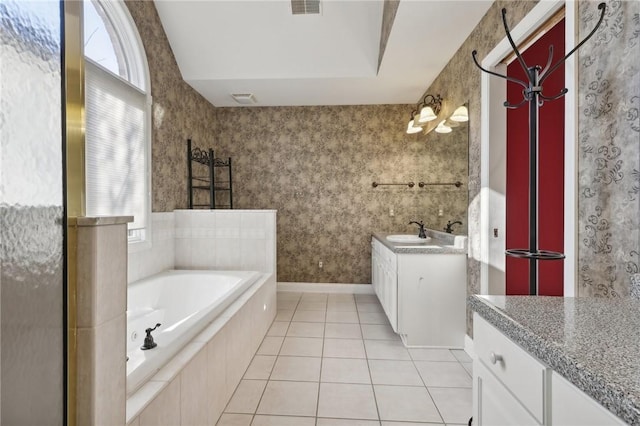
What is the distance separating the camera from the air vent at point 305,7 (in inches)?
114

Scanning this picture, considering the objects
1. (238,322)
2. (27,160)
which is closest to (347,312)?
(238,322)

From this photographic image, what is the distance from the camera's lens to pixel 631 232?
3.80ft

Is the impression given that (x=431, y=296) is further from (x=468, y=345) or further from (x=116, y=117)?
(x=116, y=117)

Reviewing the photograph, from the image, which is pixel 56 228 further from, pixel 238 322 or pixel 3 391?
pixel 238 322

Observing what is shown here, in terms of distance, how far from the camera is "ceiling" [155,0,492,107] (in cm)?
294

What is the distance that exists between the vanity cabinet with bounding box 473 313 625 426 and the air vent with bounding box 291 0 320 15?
118 inches

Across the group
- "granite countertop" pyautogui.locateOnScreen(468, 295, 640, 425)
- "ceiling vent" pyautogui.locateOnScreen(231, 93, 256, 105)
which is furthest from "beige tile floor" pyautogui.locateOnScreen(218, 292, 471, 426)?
"ceiling vent" pyautogui.locateOnScreen(231, 93, 256, 105)

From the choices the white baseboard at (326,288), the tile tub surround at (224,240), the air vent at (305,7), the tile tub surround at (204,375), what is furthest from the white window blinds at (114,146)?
the white baseboard at (326,288)

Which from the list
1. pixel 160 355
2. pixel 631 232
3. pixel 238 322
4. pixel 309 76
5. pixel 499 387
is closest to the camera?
pixel 499 387

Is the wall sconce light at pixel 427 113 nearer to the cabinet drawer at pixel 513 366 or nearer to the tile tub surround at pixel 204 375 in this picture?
the tile tub surround at pixel 204 375

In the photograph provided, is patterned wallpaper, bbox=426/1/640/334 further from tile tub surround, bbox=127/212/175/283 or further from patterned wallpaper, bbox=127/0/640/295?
tile tub surround, bbox=127/212/175/283

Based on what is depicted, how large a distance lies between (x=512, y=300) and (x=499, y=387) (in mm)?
240

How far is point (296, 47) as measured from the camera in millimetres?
3264

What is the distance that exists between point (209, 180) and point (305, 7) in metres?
2.40
